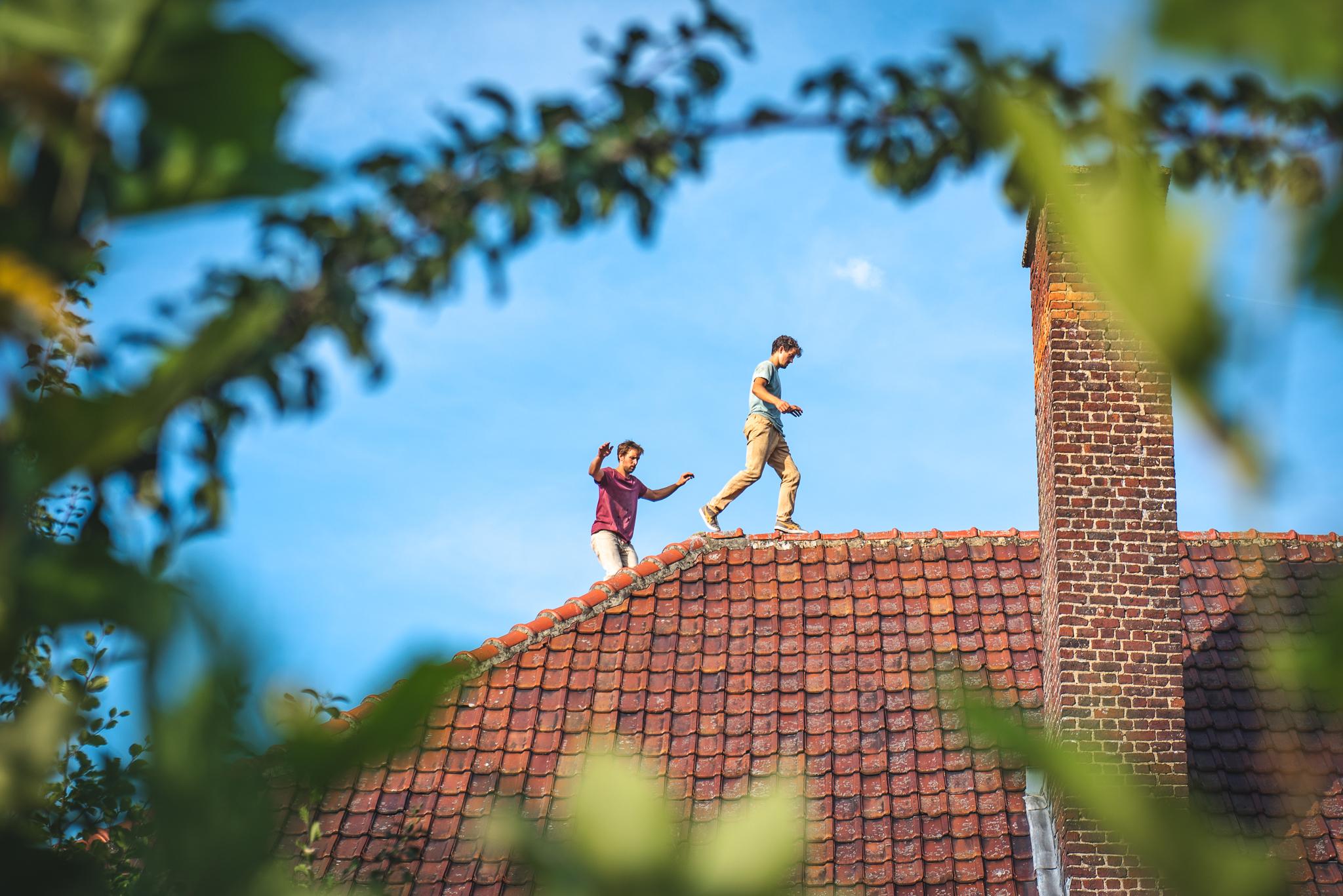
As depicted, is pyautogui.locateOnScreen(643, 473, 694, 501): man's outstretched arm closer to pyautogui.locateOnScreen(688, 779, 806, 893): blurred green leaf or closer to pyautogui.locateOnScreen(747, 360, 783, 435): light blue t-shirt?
pyautogui.locateOnScreen(747, 360, 783, 435): light blue t-shirt

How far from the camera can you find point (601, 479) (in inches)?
461

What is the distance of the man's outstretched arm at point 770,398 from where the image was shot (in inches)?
459

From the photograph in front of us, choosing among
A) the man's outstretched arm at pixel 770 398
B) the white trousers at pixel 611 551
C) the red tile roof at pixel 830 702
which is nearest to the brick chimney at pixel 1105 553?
the red tile roof at pixel 830 702

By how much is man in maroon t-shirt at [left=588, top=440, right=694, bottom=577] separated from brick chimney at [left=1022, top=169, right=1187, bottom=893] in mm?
4672

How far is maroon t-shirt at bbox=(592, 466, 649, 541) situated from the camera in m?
11.6

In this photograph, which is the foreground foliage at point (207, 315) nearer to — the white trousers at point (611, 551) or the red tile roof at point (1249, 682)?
the red tile roof at point (1249, 682)

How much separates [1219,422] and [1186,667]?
30.3ft

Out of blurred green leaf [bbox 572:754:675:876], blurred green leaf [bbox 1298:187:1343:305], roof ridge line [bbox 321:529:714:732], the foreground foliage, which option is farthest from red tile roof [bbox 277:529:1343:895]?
blurred green leaf [bbox 1298:187:1343:305]

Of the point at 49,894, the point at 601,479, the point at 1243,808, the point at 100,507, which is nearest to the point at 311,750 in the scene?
the point at 49,894

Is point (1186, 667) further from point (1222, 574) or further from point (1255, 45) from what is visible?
point (1255, 45)

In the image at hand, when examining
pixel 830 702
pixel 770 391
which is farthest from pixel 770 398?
pixel 830 702

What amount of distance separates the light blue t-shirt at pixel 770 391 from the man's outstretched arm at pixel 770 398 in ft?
0.06

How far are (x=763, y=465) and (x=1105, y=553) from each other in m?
4.67

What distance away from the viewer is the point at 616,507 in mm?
11750
